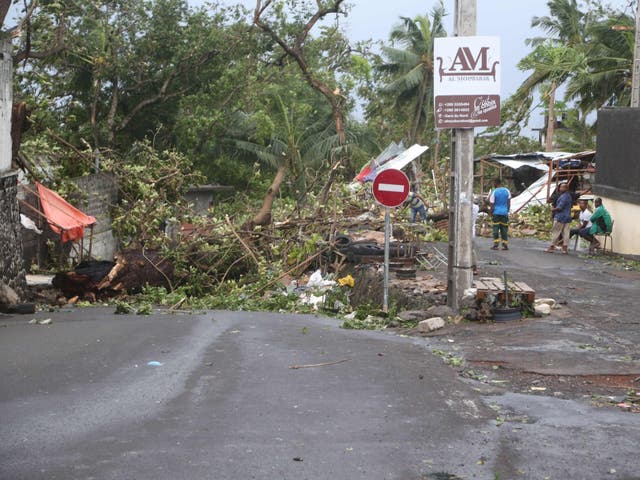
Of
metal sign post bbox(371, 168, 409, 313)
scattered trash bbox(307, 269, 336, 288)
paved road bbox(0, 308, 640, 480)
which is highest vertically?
metal sign post bbox(371, 168, 409, 313)

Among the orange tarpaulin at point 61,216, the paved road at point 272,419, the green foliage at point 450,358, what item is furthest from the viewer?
Answer: the orange tarpaulin at point 61,216

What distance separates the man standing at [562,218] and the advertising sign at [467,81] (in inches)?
379

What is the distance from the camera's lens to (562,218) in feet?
73.4

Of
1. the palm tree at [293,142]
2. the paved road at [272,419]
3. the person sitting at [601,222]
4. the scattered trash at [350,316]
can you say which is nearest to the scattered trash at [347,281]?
the scattered trash at [350,316]

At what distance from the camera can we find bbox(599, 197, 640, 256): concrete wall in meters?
21.8

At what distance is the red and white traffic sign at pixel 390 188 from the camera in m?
14.6

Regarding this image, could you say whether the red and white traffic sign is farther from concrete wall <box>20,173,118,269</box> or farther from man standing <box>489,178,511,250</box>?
concrete wall <box>20,173,118,269</box>

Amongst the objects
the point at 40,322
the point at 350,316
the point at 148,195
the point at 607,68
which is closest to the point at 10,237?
the point at 40,322

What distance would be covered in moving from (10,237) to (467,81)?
27.4 feet

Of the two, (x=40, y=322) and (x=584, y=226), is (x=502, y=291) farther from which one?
(x=584, y=226)

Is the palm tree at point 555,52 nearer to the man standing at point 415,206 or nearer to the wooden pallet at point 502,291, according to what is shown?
the man standing at point 415,206

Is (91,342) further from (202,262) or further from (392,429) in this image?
(202,262)

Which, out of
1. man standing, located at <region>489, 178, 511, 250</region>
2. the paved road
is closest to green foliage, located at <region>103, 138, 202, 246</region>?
man standing, located at <region>489, 178, 511, 250</region>

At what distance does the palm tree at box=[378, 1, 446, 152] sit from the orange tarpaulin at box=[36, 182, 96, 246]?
3249cm
